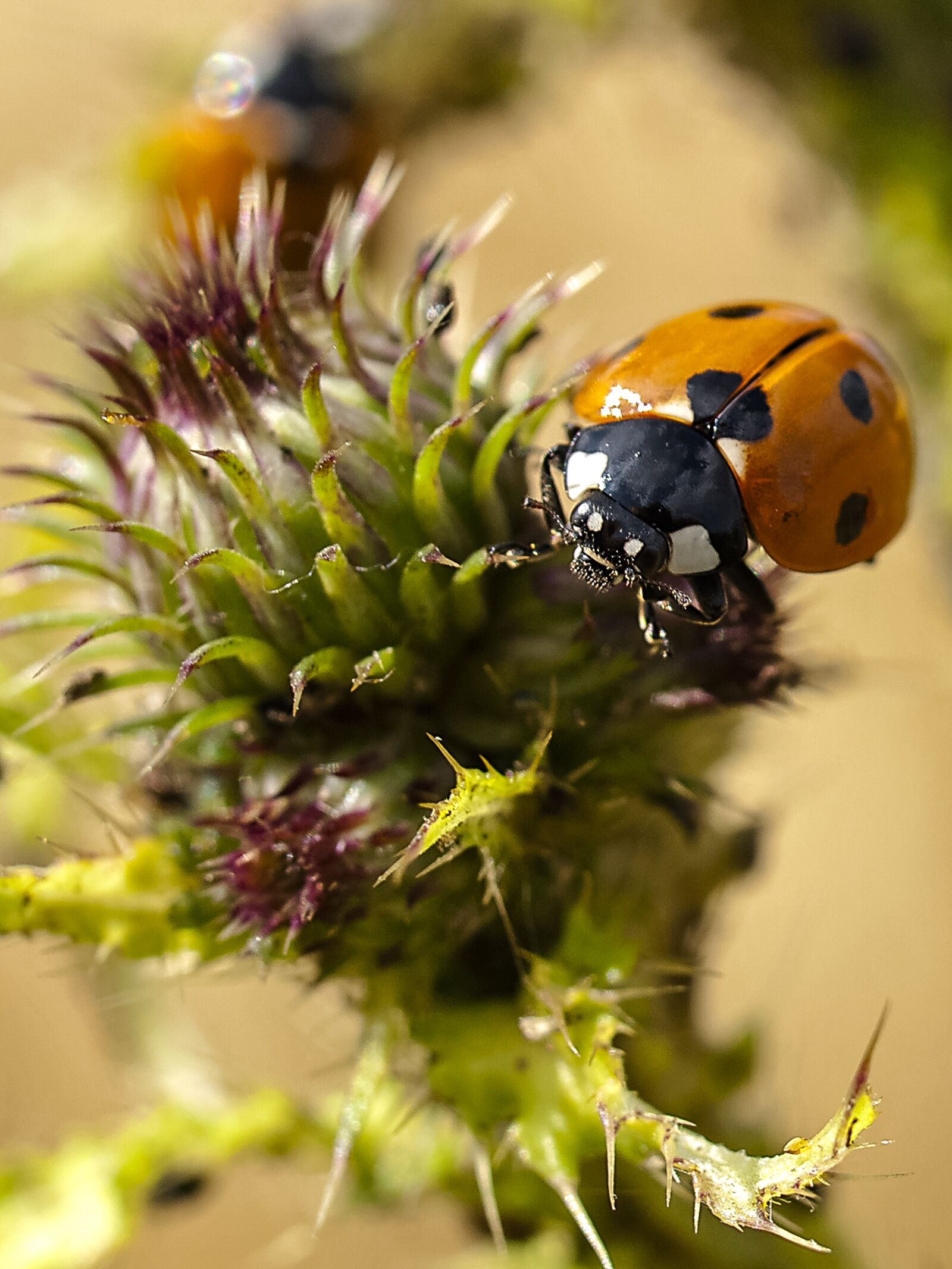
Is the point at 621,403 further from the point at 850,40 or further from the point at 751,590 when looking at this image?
the point at 850,40

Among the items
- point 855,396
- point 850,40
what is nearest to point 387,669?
point 855,396

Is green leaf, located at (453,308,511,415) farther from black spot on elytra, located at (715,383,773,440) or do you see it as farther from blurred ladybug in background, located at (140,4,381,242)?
blurred ladybug in background, located at (140,4,381,242)

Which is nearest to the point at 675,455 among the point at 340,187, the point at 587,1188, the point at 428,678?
the point at 428,678

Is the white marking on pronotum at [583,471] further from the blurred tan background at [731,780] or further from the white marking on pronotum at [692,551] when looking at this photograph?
the blurred tan background at [731,780]

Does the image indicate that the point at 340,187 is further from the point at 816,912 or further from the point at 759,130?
the point at 816,912

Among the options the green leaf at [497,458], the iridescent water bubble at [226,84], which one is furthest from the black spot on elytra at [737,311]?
the iridescent water bubble at [226,84]

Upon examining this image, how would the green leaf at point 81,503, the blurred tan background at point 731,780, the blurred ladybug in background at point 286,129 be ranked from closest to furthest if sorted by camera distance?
the green leaf at point 81,503
the blurred tan background at point 731,780
the blurred ladybug in background at point 286,129

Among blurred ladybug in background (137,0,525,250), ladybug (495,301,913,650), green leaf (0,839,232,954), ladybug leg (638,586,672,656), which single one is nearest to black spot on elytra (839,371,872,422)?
ladybug (495,301,913,650)
